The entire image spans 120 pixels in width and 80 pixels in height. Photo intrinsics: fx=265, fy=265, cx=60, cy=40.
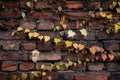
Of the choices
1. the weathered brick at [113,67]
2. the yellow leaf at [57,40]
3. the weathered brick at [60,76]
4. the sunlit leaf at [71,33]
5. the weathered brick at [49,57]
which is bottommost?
the weathered brick at [60,76]

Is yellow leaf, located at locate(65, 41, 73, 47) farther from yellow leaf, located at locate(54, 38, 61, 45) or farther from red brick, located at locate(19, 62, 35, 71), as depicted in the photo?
red brick, located at locate(19, 62, 35, 71)

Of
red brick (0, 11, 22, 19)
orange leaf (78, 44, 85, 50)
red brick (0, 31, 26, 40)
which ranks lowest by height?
orange leaf (78, 44, 85, 50)

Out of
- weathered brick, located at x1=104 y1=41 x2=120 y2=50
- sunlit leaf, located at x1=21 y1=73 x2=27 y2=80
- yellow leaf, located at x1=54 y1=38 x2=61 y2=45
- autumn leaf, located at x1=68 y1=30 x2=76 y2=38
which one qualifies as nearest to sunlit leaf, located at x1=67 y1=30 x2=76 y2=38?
autumn leaf, located at x1=68 y1=30 x2=76 y2=38

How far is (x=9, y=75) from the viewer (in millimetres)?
2371

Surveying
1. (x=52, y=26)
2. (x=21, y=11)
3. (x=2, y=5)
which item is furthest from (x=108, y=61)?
(x=2, y=5)

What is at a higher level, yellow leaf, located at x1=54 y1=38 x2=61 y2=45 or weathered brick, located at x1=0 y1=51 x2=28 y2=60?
yellow leaf, located at x1=54 y1=38 x2=61 y2=45

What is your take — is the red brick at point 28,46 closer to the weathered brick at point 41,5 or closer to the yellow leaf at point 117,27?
the weathered brick at point 41,5

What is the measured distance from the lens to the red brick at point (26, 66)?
2.38 meters

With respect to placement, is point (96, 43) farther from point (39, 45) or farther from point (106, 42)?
point (39, 45)

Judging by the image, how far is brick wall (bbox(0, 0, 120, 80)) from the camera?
2381 mm

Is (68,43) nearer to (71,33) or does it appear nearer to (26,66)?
(71,33)

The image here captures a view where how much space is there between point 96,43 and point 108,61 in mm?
195

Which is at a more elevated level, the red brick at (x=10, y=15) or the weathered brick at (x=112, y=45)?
the red brick at (x=10, y=15)

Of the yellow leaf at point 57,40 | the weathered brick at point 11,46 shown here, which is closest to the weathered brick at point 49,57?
the yellow leaf at point 57,40
